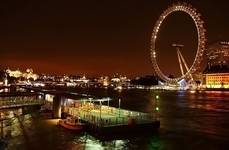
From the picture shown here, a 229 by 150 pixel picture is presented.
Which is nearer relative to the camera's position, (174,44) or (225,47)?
(174,44)

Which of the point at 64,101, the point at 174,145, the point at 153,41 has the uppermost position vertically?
→ the point at 153,41

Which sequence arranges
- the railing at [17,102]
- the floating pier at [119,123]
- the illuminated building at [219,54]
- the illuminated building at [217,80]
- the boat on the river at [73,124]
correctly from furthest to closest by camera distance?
1. the illuminated building at [219,54]
2. the illuminated building at [217,80]
3. the railing at [17,102]
4. the boat on the river at [73,124]
5. the floating pier at [119,123]

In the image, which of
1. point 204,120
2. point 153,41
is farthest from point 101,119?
point 153,41

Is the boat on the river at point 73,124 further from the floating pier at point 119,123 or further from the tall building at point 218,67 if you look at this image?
the tall building at point 218,67

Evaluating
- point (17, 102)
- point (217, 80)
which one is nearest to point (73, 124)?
point (17, 102)

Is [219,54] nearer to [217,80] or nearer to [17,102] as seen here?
[217,80]

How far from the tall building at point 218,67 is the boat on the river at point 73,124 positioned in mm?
136555

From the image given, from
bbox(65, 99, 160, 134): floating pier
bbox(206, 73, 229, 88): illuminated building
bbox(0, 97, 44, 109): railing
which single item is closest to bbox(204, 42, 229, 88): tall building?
bbox(206, 73, 229, 88): illuminated building

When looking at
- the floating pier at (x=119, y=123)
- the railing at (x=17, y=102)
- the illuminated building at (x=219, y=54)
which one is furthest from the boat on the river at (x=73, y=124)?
the illuminated building at (x=219, y=54)

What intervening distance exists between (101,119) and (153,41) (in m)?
62.0

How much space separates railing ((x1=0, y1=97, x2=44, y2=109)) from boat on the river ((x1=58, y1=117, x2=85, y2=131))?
10142 mm

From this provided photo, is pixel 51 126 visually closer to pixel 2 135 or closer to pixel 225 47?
pixel 2 135

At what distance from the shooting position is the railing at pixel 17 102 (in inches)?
1760

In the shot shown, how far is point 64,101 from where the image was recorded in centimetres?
4466
